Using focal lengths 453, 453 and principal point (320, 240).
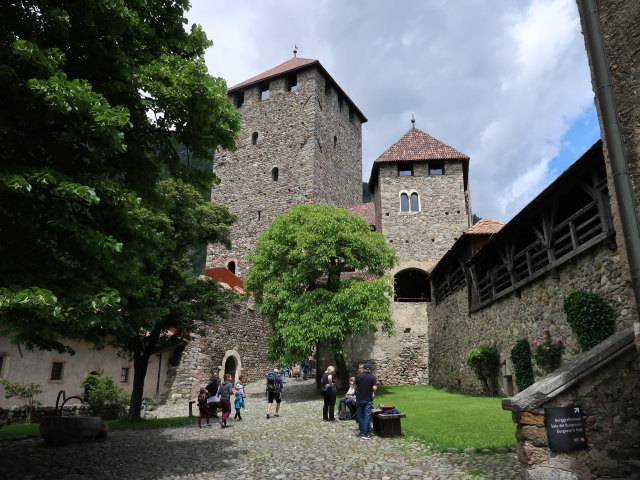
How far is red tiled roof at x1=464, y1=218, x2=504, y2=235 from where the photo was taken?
1697 centimetres

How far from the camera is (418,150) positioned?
27.5 metres

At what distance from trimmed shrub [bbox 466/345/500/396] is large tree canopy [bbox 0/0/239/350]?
1176 centimetres

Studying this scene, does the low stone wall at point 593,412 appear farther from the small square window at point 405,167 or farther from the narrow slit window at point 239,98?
the narrow slit window at point 239,98

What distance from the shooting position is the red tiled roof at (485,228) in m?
17.0

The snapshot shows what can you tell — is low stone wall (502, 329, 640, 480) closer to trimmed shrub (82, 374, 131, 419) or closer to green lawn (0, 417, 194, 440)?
green lawn (0, 417, 194, 440)

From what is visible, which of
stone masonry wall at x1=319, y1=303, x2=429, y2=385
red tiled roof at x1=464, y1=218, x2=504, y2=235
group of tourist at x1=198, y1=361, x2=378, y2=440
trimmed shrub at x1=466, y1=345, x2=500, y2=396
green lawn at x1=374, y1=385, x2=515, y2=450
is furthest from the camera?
stone masonry wall at x1=319, y1=303, x2=429, y2=385

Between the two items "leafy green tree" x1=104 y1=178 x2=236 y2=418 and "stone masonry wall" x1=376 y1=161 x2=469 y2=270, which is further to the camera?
"stone masonry wall" x1=376 y1=161 x2=469 y2=270

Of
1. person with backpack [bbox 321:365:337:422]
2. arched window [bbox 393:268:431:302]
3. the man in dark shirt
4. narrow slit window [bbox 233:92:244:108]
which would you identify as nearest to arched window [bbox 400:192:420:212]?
arched window [bbox 393:268:431:302]

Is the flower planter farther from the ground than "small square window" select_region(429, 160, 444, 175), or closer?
closer

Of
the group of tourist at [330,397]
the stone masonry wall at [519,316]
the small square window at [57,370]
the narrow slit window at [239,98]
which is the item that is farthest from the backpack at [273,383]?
the narrow slit window at [239,98]

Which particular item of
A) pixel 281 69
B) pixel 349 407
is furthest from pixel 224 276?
pixel 349 407

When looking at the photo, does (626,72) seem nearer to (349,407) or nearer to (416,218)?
(349,407)

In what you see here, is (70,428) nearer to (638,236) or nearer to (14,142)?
(14,142)

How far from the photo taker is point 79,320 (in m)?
5.18
